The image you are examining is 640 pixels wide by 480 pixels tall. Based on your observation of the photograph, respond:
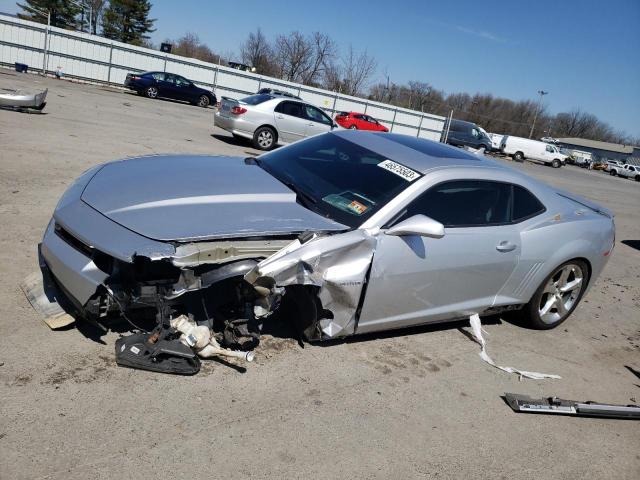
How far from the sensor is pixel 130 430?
2.67m

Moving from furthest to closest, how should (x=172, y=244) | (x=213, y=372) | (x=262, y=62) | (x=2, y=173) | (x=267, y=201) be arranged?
(x=262, y=62) → (x=2, y=173) → (x=267, y=201) → (x=213, y=372) → (x=172, y=244)

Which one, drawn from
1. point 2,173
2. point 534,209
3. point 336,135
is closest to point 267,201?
point 336,135

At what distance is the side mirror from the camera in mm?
3486

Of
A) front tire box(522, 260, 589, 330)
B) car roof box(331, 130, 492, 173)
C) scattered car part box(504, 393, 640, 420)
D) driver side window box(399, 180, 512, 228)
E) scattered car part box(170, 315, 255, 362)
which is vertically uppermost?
car roof box(331, 130, 492, 173)

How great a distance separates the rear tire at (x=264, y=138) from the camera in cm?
1441

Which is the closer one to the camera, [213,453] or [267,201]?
[213,453]

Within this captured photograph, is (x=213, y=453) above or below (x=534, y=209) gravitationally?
below

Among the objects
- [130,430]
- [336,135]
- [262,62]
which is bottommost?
[130,430]

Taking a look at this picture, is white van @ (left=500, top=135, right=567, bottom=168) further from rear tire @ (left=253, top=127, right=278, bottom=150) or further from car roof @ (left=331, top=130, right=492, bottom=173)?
car roof @ (left=331, top=130, right=492, bottom=173)

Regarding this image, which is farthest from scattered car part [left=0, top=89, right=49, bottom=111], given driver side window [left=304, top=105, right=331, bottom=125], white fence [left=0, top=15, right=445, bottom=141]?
white fence [left=0, top=15, right=445, bottom=141]

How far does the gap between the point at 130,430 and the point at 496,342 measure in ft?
10.6

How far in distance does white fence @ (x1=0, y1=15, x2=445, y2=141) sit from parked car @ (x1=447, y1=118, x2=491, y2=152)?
27.1ft

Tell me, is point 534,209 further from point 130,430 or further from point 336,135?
point 130,430

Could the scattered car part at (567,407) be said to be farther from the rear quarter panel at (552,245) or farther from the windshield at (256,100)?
the windshield at (256,100)
